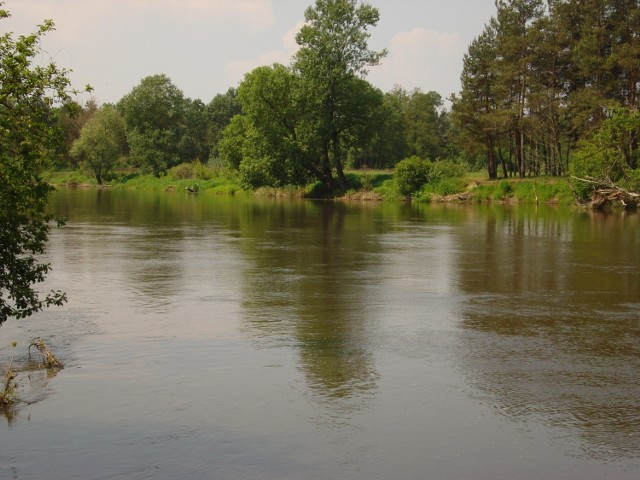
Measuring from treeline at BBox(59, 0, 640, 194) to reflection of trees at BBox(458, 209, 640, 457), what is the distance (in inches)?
1230

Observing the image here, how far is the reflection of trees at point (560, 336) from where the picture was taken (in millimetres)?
10078

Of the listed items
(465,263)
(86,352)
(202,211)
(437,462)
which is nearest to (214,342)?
(86,352)

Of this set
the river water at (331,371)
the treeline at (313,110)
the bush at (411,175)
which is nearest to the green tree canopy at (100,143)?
the treeline at (313,110)

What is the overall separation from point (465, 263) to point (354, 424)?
1636 cm

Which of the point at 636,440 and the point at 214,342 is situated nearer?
the point at 636,440

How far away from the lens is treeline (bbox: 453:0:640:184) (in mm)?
58781

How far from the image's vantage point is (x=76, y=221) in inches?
1657

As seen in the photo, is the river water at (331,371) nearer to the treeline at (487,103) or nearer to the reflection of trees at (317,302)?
the reflection of trees at (317,302)

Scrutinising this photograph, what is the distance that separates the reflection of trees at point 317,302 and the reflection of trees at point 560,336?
2141mm

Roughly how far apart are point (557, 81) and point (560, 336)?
5985cm

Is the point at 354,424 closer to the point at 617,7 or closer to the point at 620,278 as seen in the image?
the point at 620,278

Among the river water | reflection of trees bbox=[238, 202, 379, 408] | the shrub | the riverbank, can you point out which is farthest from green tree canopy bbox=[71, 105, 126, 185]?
the river water

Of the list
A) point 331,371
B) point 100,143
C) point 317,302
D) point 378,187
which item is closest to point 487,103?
point 378,187

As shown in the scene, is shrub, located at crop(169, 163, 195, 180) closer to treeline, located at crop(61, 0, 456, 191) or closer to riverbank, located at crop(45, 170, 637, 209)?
riverbank, located at crop(45, 170, 637, 209)
